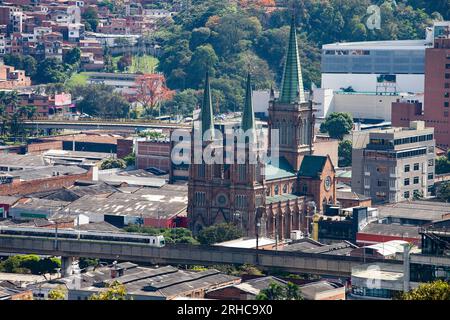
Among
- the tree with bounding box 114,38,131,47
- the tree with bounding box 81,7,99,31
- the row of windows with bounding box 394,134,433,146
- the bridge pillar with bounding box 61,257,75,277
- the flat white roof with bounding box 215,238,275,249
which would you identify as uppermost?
the tree with bounding box 81,7,99,31

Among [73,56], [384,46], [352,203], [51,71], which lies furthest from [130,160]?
[73,56]

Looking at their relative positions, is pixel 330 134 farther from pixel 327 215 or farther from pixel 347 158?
pixel 327 215

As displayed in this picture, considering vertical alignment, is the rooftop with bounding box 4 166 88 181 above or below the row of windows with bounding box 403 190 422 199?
above

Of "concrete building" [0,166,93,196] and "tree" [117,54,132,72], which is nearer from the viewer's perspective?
"concrete building" [0,166,93,196]

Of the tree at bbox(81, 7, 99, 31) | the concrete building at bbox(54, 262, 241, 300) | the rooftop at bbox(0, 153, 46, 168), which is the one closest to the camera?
the concrete building at bbox(54, 262, 241, 300)

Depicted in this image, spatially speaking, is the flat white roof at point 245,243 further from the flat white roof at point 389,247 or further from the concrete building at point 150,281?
the concrete building at point 150,281

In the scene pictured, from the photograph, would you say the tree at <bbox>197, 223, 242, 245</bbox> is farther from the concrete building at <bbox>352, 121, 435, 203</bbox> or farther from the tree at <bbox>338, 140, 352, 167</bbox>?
the tree at <bbox>338, 140, 352, 167</bbox>

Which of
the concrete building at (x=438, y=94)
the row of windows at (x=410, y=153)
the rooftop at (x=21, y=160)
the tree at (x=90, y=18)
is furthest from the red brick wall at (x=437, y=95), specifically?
the tree at (x=90, y=18)

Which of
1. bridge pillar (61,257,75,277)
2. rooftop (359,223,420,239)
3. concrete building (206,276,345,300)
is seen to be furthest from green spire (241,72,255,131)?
concrete building (206,276,345,300)
